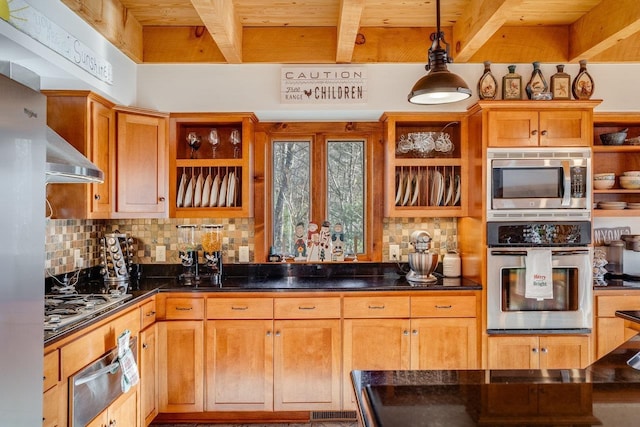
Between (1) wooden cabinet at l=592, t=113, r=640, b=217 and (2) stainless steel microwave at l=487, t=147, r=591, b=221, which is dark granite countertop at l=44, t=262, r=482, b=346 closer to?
(2) stainless steel microwave at l=487, t=147, r=591, b=221

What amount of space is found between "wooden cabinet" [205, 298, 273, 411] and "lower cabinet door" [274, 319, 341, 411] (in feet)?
0.21

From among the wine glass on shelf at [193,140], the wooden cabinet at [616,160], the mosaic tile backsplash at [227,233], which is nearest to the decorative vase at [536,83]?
the wooden cabinet at [616,160]

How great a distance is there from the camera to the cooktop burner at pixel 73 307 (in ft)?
6.33

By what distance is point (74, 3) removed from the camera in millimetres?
2398

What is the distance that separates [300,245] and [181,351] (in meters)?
1.17

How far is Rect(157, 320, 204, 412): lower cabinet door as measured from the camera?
2855 millimetres

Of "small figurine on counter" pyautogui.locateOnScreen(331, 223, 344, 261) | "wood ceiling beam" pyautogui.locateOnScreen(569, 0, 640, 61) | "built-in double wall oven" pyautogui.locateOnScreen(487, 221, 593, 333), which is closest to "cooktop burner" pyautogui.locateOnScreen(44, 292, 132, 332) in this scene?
"small figurine on counter" pyautogui.locateOnScreen(331, 223, 344, 261)

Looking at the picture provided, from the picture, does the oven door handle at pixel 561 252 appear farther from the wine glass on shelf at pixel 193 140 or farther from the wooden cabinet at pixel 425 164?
the wine glass on shelf at pixel 193 140

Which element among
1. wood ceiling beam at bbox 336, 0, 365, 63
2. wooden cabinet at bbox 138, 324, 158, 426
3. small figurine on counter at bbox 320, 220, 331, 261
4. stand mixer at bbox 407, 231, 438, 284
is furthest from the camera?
small figurine on counter at bbox 320, 220, 331, 261

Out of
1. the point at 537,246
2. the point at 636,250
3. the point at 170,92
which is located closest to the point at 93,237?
the point at 170,92

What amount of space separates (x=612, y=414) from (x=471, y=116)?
8.28ft

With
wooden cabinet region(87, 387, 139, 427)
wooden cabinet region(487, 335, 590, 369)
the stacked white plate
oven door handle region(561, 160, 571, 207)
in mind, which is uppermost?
oven door handle region(561, 160, 571, 207)

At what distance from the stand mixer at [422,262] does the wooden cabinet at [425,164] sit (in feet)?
0.67

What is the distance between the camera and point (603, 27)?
278 cm
